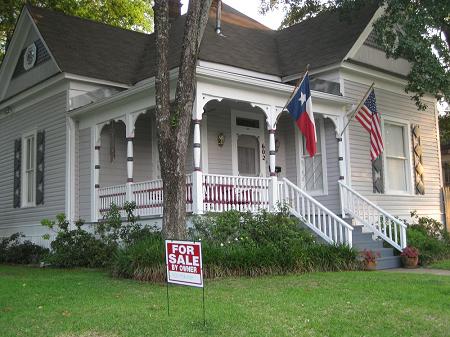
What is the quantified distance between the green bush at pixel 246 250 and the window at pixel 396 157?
18.0 ft

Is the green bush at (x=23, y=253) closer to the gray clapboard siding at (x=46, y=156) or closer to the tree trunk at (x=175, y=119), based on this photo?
the gray clapboard siding at (x=46, y=156)

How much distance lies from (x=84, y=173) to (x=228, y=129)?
436 cm

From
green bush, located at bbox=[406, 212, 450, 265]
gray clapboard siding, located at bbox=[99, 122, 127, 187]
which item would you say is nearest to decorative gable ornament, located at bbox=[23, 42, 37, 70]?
gray clapboard siding, located at bbox=[99, 122, 127, 187]

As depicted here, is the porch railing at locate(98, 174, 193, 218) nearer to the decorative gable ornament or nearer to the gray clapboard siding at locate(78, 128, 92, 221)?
the gray clapboard siding at locate(78, 128, 92, 221)

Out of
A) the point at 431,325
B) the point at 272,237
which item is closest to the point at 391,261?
the point at 272,237

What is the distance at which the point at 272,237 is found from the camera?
1144 cm

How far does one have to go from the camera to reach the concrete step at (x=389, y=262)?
12.0 m

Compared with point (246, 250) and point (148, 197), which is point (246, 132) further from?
point (246, 250)

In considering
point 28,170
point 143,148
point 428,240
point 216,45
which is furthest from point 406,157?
point 28,170

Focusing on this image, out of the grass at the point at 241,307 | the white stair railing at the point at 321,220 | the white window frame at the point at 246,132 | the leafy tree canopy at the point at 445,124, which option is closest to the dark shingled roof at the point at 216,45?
the white window frame at the point at 246,132

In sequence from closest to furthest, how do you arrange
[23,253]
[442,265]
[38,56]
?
[442,265]
[23,253]
[38,56]

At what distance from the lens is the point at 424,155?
17.7 m

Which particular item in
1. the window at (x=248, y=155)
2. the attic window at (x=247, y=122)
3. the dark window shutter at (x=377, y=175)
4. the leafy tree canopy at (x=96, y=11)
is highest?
the leafy tree canopy at (x=96, y=11)

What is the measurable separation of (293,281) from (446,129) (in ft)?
49.7
